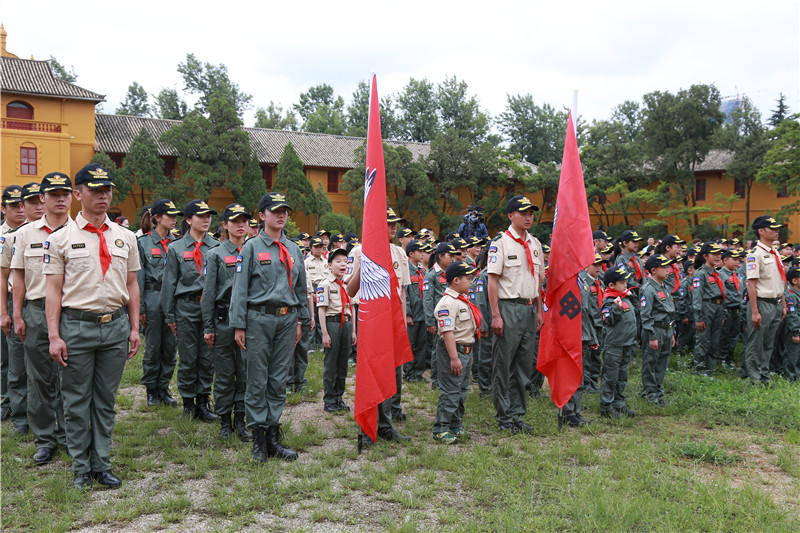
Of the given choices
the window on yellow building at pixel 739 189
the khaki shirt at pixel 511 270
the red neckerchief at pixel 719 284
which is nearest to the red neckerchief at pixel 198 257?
the khaki shirt at pixel 511 270

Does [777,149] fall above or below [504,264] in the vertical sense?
above

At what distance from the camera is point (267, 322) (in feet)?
17.6

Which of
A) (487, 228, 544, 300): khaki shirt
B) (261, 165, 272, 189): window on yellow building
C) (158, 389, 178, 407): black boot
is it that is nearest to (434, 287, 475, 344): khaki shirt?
(487, 228, 544, 300): khaki shirt

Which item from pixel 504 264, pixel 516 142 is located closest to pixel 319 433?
pixel 504 264

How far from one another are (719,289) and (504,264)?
5492 mm

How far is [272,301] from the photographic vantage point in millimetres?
5359

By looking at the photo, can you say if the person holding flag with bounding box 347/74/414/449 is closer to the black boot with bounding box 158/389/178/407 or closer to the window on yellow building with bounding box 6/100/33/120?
the black boot with bounding box 158/389/178/407

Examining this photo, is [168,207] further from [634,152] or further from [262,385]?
[634,152]

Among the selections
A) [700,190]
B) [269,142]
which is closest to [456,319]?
[269,142]

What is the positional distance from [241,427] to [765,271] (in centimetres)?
737

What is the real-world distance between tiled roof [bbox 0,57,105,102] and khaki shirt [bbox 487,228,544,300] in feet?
109

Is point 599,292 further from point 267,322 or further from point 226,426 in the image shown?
point 226,426

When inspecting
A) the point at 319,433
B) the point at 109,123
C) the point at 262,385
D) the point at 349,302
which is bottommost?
the point at 319,433

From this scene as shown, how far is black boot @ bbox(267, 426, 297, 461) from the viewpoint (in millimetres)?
5309
